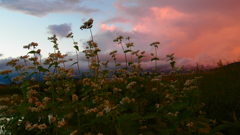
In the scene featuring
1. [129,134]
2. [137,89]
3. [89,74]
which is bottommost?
[129,134]

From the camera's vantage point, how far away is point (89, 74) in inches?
207

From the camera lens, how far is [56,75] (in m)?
4.29

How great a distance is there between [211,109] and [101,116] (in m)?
3.66

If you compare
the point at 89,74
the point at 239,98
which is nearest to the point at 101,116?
the point at 89,74

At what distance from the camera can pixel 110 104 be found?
12.5 ft

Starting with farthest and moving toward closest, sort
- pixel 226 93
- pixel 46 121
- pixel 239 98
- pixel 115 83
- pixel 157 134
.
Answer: pixel 226 93, pixel 239 98, pixel 115 83, pixel 157 134, pixel 46 121

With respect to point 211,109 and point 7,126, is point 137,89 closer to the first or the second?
point 211,109

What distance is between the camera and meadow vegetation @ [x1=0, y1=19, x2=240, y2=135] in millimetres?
3184

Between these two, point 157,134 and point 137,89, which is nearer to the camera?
point 157,134

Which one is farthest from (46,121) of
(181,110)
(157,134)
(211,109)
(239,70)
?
(239,70)

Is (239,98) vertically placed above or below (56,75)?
below

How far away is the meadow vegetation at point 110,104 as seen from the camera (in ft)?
10.4

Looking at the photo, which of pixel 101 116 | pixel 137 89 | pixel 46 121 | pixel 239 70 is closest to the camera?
pixel 101 116

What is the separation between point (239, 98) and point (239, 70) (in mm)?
6357
